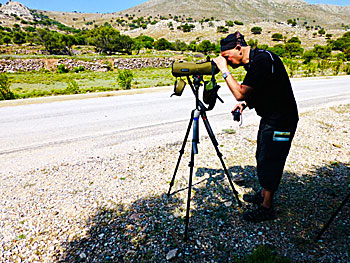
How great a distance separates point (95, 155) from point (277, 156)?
3.81 m

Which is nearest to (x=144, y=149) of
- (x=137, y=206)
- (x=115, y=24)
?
(x=137, y=206)

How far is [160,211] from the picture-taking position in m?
2.93

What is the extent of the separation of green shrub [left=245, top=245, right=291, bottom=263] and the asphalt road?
345 centimetres

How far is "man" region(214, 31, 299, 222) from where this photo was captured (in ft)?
6.79

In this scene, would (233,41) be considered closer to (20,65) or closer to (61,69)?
(61,69)

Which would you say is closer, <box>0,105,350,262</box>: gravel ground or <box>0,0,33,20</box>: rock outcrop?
<box>0,105,350,262</box>: gravel ground

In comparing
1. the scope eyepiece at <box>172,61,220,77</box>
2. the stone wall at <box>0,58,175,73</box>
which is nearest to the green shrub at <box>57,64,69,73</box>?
the stone wall at <box>0,58,175,73</box>

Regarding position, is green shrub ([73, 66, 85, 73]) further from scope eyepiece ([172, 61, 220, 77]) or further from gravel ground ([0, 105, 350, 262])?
scope eyepiece ([172, 61, 220, 77])

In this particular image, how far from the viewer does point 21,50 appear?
53.7m

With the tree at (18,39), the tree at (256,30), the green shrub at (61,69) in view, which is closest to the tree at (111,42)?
the green shrub at (61,69)

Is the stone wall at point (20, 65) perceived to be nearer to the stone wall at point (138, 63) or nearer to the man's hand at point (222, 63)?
the stone wall at point (138, 63)

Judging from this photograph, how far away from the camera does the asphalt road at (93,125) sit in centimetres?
502

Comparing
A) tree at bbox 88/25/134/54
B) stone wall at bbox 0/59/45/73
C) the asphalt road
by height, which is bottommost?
the asphalt road

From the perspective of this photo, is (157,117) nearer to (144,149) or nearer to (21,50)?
(144,149)
